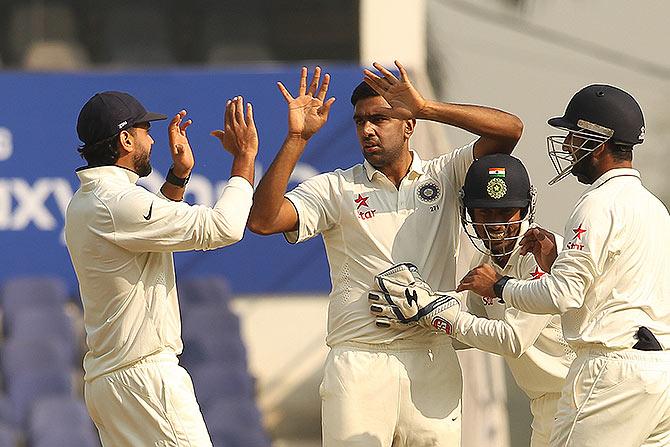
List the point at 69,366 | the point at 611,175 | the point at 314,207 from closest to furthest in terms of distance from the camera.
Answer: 1. the point at 611,175
2. the point at 314,207
3. the point at 69,366

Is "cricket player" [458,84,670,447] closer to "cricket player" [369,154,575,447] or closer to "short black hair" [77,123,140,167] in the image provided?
"cricket player" [369,154,575,447]

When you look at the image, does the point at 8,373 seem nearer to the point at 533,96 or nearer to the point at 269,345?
the point at 269,345

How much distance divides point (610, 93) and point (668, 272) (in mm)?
640

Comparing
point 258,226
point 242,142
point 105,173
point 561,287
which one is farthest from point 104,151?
point 561,287

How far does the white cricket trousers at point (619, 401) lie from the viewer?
490 centimetres

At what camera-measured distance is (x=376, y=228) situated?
557cm

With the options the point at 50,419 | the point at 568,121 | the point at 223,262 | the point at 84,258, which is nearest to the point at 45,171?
the point at 223,262

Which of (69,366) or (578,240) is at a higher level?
(578,240)

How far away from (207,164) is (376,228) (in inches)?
187

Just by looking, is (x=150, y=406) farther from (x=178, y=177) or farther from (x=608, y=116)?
(x=608, y=116)

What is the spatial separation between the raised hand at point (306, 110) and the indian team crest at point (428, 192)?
1.44 feet

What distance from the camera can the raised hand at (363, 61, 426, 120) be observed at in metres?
5.41

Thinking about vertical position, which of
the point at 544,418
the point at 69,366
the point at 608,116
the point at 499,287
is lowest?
the point at 69,366

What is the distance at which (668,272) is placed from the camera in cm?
503
